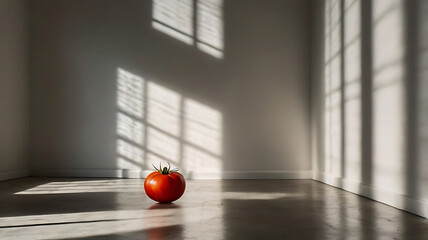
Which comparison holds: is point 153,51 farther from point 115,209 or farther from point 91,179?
point 115,209

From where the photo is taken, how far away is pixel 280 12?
21.4ft

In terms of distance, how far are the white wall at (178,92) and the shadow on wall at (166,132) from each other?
0.01 metres

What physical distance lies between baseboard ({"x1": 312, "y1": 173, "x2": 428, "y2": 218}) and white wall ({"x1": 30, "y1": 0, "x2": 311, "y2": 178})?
1210mm

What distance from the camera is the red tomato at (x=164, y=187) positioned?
3.78 metres

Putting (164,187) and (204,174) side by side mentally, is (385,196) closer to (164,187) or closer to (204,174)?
(164,187)

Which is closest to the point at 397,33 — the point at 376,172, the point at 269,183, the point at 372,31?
the point at 372,31

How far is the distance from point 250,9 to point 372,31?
2503 millimetres

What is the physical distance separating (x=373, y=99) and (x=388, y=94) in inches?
13.3

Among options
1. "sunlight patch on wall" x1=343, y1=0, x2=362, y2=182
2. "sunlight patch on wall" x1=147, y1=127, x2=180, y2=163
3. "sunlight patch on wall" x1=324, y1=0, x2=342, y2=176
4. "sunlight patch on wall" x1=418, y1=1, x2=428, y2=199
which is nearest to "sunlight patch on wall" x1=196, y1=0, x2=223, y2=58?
"sunlight patch on wall" x1=147, y1=127, x2=180, y2=163

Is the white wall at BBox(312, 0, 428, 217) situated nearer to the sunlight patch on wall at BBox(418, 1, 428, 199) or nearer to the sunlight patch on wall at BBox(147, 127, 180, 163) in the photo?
the sunlight patch on wall at BBox(418, 1, 428, 199)

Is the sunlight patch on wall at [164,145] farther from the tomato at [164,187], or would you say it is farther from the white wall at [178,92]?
the tomato at [164,187]

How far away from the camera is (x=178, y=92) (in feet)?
21.1

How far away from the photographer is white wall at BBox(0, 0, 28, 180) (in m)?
6.05

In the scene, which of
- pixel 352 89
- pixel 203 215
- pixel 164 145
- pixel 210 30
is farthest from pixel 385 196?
pixel 210 30
